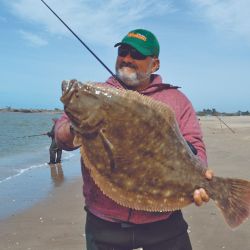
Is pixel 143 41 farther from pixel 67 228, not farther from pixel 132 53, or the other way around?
pixel 67 228

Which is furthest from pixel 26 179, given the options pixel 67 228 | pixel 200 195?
pixel 200 195

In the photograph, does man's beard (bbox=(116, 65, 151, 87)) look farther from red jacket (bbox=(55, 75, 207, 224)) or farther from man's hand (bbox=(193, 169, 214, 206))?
man's hand (bbox=(193, 169, 214, 206))

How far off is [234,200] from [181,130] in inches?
30.2

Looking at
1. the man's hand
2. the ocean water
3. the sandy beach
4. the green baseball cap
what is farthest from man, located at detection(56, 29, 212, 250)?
the ocean water

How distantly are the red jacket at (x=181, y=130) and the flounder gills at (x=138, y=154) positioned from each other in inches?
13.0

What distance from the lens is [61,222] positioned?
9.05m

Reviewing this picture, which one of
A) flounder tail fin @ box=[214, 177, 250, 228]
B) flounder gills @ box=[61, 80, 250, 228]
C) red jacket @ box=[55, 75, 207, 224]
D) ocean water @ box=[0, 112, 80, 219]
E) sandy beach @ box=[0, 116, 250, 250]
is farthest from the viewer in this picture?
ocean water @ box=[0, 112, 80, 219]

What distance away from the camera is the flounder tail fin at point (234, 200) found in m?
3.33

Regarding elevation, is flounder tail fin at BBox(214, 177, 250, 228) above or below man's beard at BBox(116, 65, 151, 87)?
below

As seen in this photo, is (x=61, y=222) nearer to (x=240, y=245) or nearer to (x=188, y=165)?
(x=240, y=245)

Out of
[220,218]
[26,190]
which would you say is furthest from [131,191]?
[26,190]

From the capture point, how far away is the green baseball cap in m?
3.77

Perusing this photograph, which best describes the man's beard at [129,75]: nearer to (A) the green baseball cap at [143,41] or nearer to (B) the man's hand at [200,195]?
(A) the green baseball cap at [143,41]

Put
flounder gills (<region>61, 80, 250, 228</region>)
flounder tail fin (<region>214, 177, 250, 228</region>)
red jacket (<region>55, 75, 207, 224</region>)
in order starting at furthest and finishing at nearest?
red jacket (<region>55, 75, 207, 224</region>) → flounder tail fin (<region>214, 177, 250, 228</region>) → flounder gills (<region>61, 80, 250, 228</region>)
